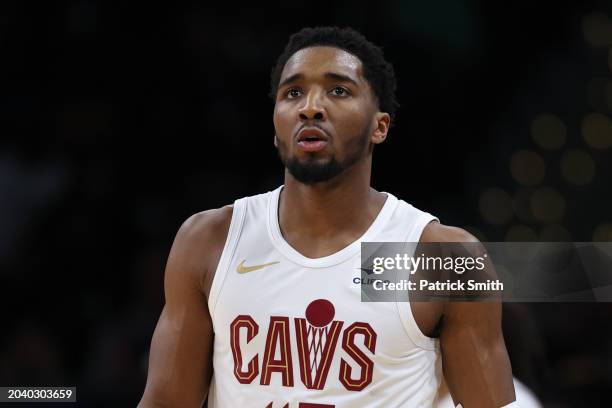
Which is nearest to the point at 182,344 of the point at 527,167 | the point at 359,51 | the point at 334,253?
the point at 334,253

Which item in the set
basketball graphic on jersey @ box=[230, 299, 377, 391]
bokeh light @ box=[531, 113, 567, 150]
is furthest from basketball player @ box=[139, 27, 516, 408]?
bokeh light @ box=[531, 113, 567, 150]

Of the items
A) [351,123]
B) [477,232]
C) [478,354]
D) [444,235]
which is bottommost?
[478,354]

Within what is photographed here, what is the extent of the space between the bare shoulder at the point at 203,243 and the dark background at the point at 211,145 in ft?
5.93

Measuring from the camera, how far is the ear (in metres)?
3.10

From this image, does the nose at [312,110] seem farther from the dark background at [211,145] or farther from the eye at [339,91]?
the dark background at [211,145]

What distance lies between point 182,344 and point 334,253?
0.59 meters

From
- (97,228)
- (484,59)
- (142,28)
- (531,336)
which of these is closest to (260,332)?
(531,336)

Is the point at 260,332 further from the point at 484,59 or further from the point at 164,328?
the point at 484,59

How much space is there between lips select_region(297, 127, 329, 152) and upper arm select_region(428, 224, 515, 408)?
644 millimetres

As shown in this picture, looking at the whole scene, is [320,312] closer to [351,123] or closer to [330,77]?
[351,123]

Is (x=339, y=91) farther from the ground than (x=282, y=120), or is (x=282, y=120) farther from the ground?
(x=339, y=91)

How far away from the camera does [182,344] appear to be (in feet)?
9.81

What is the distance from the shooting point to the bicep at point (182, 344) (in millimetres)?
2986

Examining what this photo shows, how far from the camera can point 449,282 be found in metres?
2.87
